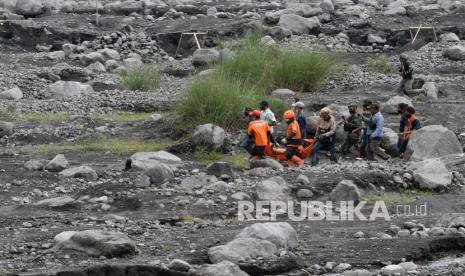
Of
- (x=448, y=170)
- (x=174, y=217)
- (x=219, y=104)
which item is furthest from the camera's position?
(x=219, y=104)

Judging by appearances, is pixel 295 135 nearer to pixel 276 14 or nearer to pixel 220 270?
pixel 220 270

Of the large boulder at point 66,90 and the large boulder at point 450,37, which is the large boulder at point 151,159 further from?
the large boulder at point 450,37

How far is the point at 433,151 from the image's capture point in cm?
1783

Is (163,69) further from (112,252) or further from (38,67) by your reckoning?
(112,252)

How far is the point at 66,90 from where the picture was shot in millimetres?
23766

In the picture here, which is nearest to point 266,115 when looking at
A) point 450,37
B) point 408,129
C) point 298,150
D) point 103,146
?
point 298,150

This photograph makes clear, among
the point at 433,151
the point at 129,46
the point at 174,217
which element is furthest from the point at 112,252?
the point at 129,46

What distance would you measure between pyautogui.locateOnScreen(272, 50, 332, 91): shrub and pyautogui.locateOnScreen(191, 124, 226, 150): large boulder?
486 cm

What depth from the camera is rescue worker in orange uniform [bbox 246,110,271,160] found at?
17.2 metres

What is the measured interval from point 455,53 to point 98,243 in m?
17.1

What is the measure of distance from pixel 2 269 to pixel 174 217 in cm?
311

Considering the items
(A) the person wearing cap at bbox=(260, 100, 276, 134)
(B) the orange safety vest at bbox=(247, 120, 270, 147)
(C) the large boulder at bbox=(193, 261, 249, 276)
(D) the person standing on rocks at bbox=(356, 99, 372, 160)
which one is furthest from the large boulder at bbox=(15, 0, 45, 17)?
(C) the large boulder at bbox=(193, 261, 249, 276)

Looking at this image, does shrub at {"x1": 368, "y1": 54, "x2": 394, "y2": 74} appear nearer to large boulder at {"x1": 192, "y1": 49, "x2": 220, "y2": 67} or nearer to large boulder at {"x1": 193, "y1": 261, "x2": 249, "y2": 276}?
large boulder at {"x1": 192, "y1": 49, "x2": 220, "y2": 67}

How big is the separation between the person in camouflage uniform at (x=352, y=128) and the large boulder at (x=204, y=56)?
28.4ft
